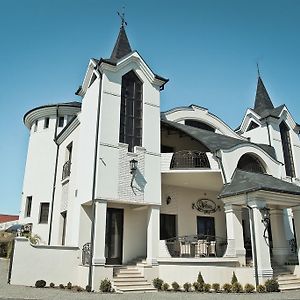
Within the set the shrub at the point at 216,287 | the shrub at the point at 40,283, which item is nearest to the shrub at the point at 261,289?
the shrub at the point at 216,287

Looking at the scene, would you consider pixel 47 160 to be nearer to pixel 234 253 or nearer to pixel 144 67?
pixel 144 67

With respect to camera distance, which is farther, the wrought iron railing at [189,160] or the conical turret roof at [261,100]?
the conical turret roof at [261,100]

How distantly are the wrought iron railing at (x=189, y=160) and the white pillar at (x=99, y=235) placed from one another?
439cm

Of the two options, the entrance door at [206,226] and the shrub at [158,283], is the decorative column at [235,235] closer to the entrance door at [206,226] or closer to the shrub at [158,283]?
the shrub at [158,283]

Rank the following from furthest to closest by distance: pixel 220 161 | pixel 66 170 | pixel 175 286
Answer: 1. pixel 66 170
2. pixel 220 161
3. pixel 175 286

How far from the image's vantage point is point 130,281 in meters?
12.3

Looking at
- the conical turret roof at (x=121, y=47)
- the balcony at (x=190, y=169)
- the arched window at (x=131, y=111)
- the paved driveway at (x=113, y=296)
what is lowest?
the paved driveway at (x=113, y=296)

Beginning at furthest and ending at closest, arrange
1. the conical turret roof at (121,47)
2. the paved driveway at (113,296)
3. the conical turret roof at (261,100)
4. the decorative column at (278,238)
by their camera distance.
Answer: the conical turret roof at (261,100), the conical turret roof at (121,47), the decorative column at (278,238), the paved driveway at (113,296)

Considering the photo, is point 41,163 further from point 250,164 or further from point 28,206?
point 250,164

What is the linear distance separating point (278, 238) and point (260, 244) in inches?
129

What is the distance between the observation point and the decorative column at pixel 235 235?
13.3m

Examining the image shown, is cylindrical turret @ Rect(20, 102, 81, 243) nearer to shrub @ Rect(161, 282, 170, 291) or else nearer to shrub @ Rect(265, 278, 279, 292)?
shrub @ Rect(161, 282, 170, 291)

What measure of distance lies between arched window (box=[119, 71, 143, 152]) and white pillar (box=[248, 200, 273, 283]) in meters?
5.79

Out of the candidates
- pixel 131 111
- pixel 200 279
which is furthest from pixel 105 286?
pixel 131 111
